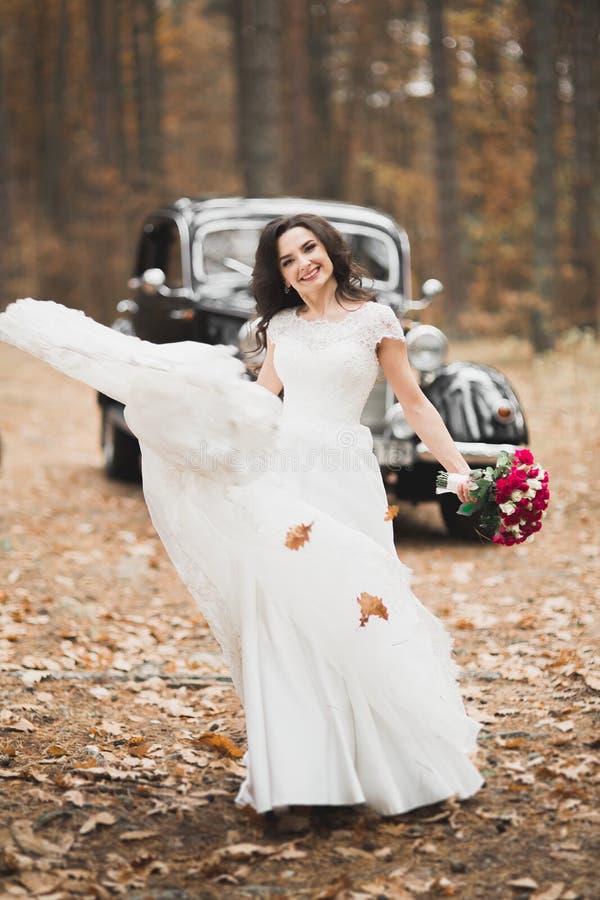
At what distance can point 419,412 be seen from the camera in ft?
12.6

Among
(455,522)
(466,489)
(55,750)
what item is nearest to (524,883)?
(466,489)

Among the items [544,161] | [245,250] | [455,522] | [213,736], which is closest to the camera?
[213,736]

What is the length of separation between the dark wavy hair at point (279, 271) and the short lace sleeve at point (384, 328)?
0.47ft

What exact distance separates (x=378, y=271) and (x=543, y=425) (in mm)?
4691

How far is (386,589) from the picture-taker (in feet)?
11.9

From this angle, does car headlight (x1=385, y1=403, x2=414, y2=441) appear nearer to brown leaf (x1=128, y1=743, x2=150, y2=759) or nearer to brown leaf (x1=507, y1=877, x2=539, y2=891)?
brown leaf (x1=128, y1=743, x2=150, y2=759)

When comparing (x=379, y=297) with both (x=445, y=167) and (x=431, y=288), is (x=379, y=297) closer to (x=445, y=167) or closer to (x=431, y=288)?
(x=431, y=288)

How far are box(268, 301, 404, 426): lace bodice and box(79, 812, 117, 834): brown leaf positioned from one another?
1536 mm

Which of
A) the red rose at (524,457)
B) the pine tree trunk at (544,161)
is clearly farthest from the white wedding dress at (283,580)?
the pine tree trunk at (544,161)

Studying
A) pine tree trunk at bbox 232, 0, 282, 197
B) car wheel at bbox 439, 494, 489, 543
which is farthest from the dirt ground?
pine tree trunk at bbox 232, 0, 282, 197

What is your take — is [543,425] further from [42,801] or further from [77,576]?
[42,801]

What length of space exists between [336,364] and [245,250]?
5.30m

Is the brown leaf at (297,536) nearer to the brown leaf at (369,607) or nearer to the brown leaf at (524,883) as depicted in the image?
the brown leaf at (369,607)

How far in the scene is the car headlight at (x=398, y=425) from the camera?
7344 mm
